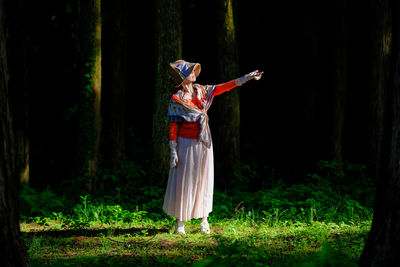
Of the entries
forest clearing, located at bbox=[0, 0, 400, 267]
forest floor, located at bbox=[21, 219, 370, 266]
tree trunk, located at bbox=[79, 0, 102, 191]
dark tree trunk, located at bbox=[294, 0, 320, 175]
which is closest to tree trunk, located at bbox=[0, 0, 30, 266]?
forest clearing, located at bbox=[0, 0, 400, 267]

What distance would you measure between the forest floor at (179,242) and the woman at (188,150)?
41 cm

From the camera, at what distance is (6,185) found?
350 cm

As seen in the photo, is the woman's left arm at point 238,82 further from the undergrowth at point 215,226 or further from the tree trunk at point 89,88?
the tree trunk at point 89,88

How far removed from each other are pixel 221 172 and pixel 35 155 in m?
6.51

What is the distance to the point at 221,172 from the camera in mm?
10109

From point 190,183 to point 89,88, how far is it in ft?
12.1

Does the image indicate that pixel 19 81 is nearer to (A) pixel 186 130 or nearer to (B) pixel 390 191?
(A) pixel 186 130

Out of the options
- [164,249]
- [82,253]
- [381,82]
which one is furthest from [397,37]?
[381,82]

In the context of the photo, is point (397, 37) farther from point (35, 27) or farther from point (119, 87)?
point (35, 27)

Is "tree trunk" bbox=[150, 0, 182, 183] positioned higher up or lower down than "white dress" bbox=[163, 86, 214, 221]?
higher up

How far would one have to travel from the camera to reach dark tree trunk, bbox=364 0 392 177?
9.41m

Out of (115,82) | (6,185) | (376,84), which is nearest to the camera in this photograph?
(6,185)

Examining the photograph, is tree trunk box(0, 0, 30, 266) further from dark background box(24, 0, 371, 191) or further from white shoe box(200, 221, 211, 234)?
dark background box(24, 0, 371, 191)

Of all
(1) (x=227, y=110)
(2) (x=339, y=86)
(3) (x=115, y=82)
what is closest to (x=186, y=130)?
(1) (x=227, y=110)
